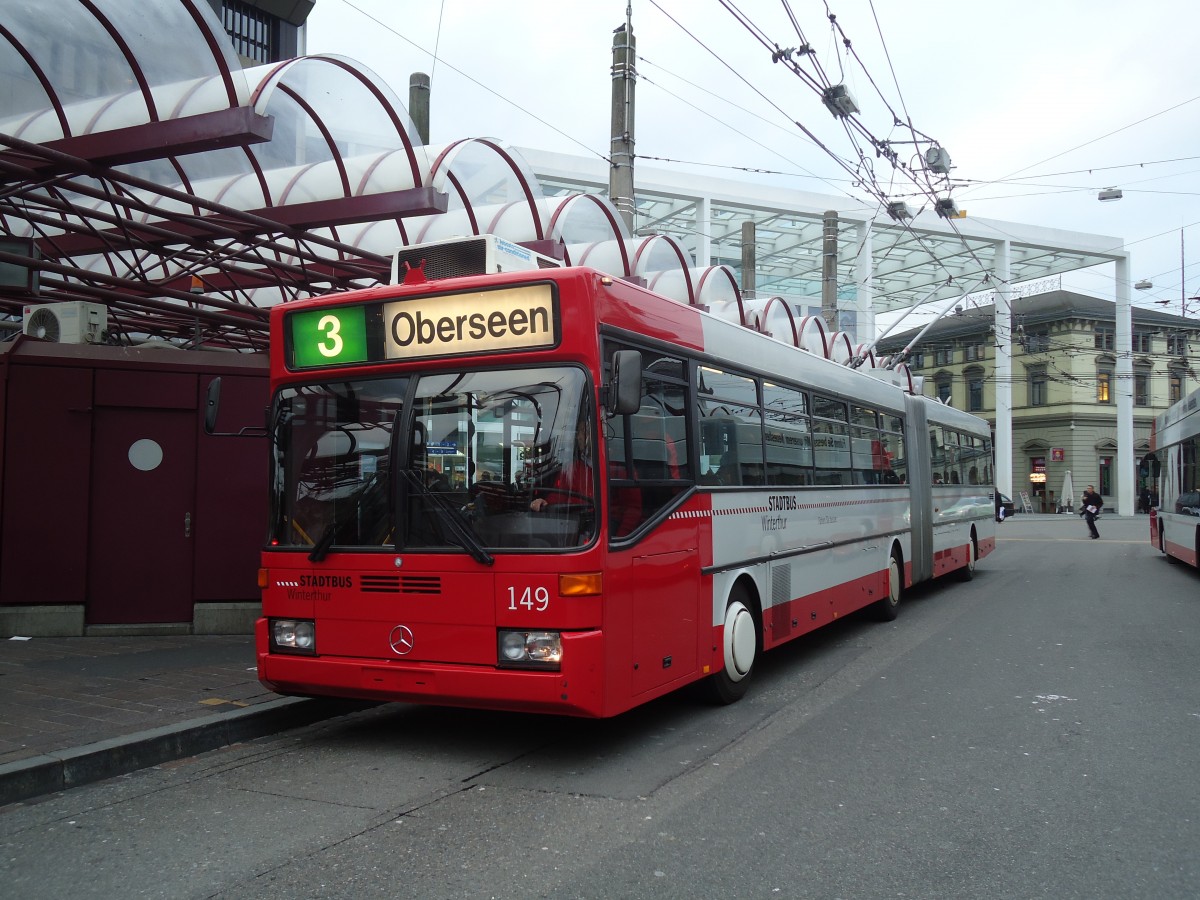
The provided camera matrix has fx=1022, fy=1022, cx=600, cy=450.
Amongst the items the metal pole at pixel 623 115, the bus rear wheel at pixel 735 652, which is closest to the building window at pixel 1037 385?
the metal pole at pixel 623 115

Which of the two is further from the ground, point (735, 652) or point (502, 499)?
point (502, 499)

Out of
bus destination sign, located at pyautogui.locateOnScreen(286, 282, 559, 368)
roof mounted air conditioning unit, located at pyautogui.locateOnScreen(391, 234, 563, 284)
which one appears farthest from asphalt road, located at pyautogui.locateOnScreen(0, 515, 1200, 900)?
roof mounted air conditioning unit, located at pyautogui.locateOnScreen(391, 234, 563, 284)

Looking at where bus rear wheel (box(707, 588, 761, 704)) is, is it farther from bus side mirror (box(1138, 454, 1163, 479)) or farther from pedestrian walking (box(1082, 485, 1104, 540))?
pedestrian walking (box(1082, 485, 1104, 540))

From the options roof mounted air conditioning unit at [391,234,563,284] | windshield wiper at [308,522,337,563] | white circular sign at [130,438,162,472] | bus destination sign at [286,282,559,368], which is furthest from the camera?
white circular sign at [130,438,162,472]

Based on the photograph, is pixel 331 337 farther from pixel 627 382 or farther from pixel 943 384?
→ pixel 943 384

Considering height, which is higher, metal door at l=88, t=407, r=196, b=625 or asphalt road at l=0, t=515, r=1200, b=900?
metal door at l=88, t=407, r=196, b=625

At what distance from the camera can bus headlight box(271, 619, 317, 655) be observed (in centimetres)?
654

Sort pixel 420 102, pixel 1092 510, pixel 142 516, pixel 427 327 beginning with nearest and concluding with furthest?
pixel 427 327, pixel 142 516, pixel 420 102, pixel 1092 510

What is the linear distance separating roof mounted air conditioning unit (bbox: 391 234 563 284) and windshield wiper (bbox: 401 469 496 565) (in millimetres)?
1421

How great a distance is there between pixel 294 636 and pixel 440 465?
1585mm

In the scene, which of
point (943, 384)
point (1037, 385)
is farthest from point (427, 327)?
point (943, 384)

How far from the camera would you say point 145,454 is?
1076 cm

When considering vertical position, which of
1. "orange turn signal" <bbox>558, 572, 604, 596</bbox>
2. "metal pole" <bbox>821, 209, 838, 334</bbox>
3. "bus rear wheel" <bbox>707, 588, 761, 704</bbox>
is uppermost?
"metal pole" <bbox>821, 209, 838, 334</bbox>

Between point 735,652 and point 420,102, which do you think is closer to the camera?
point 735,652
